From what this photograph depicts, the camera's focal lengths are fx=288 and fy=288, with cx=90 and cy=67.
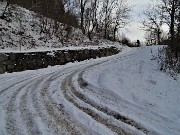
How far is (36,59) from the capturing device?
600 inches

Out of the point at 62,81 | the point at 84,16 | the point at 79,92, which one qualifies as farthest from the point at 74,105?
the point at 84,16

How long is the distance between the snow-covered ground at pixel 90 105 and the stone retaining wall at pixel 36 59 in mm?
2045

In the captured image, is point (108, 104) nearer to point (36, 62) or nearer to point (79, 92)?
point (79, 92)

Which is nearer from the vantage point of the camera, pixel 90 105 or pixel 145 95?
pixel 90 105

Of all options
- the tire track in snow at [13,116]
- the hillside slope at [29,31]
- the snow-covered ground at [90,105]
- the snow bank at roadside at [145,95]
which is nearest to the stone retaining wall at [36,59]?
the snow-covered ground at [90,105]

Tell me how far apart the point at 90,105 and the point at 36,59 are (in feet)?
27.8

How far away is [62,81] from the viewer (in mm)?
10602

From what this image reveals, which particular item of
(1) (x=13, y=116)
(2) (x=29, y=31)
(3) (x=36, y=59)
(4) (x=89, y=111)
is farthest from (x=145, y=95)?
(2) (x=29, y=31)

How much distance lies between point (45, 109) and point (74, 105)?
30.6 inches

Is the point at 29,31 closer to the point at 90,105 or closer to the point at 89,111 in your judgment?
the point at 90,105

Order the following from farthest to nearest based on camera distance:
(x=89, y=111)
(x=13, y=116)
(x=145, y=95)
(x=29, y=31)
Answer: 1. (x=29, y=31)
2. (x=145, y=95)
3. (x=89, y=111)
4. (x=13, y=116)

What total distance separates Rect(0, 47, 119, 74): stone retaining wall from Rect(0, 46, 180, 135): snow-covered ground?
6.71 feet

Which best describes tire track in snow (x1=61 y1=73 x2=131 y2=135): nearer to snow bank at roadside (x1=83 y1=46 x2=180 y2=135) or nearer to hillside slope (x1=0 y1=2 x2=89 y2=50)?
snow bank at roadside (x1=83 y1=46 x2=180 y2=135)

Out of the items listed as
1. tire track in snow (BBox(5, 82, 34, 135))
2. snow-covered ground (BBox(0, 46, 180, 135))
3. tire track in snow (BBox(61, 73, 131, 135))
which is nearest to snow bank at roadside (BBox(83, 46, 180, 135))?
snow-covered ground (BBox(0, 46, 180, 135))
